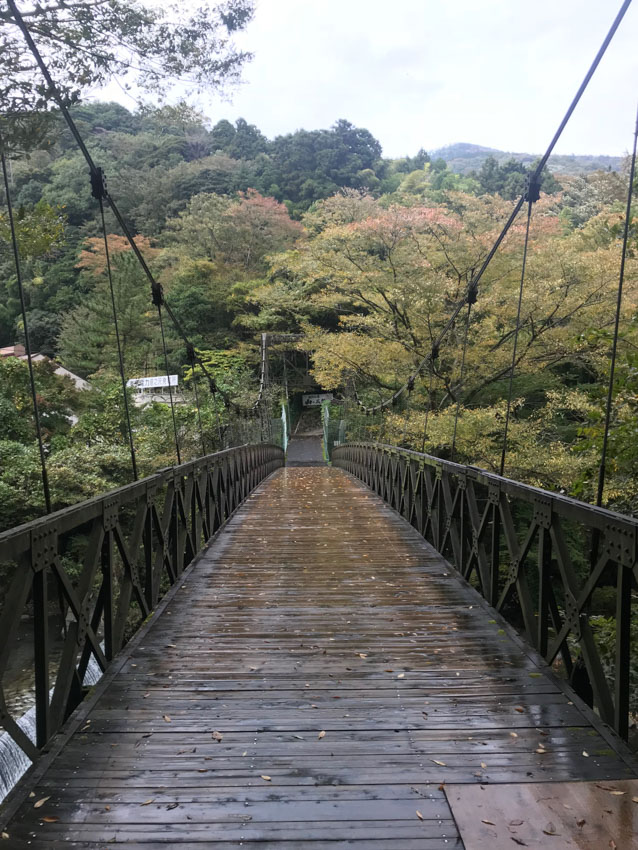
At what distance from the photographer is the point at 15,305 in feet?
75.0

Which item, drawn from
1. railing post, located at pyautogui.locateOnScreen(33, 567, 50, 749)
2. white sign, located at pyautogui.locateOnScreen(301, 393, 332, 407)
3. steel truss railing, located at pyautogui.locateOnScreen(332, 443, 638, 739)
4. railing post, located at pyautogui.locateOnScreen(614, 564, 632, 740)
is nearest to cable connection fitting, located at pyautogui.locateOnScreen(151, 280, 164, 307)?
steel truss railing, located at pyautogui.locateOnScreen(332, 443, 638, 739)

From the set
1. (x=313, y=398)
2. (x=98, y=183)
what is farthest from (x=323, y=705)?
(x=313, y=398)

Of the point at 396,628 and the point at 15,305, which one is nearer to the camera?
the point at 396,628

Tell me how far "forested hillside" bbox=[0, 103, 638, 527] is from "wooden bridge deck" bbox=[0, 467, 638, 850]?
2745mm

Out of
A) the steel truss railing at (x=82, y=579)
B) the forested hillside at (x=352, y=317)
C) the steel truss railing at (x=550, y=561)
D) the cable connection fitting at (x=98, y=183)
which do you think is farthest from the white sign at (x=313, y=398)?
the cable connection fitting at (x=98, y=183)

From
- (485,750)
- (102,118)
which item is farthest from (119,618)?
(102,118)

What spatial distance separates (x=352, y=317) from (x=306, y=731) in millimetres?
11527

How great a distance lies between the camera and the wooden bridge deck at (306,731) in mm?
1468

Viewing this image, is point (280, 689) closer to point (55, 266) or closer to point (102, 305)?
point (102, 305)

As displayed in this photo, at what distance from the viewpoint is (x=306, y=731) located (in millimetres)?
1939

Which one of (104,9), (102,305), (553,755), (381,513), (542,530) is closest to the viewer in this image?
(553,755)

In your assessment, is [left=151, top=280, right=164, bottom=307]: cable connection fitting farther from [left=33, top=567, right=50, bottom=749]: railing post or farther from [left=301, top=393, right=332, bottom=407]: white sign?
[left=301, top=393, right=332, bottom=407]: white sign

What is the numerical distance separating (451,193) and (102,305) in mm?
11058

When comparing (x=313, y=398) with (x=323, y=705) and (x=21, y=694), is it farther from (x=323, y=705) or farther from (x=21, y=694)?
(x=323, y=705)
